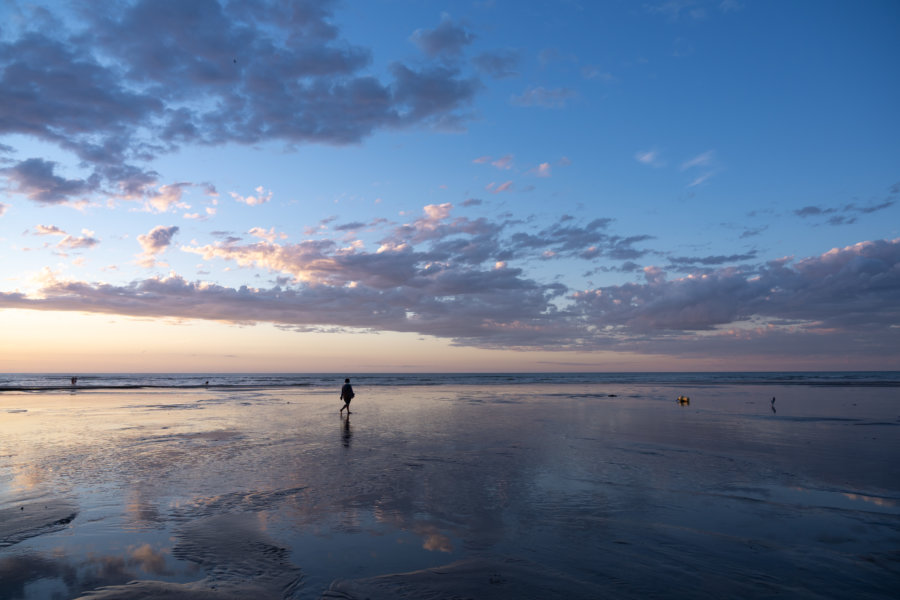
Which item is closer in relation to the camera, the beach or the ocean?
the beach

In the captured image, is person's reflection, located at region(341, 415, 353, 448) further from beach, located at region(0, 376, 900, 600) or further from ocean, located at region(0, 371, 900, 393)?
ocean, located at region(0, 371, 900, 393)

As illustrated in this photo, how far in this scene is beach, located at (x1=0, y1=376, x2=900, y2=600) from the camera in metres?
6.31

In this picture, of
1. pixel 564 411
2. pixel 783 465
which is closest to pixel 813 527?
pixel 783 465

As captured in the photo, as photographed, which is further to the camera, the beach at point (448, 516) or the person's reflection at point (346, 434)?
the person's reflection at point (346, 434)

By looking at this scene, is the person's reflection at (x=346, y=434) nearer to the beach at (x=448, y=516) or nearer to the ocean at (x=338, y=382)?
the beach at (x=448, y=516)

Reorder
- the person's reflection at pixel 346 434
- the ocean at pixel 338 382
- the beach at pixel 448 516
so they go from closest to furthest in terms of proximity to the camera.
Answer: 1. the beach at pixel 448 516
2. the person's reflection at pixel 346 434
3. the ocean at pixel 338 382

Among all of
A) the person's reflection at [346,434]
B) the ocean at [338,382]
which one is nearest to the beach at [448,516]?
the person's reflection at [346,434]

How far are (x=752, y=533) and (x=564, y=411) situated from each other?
866 inches

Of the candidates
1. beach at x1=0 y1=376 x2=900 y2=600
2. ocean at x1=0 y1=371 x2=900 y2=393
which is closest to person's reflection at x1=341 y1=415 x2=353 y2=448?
beach at x1=0 y1=376 x2=900 y2=600

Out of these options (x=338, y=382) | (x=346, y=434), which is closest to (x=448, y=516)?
(x=346, y=434)

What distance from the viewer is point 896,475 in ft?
41.2

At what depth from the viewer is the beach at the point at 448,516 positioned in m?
6.31

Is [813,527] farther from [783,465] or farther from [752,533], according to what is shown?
[783,465]

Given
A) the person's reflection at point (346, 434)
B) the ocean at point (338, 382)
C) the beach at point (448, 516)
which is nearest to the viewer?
the beach at point (448, 516)
